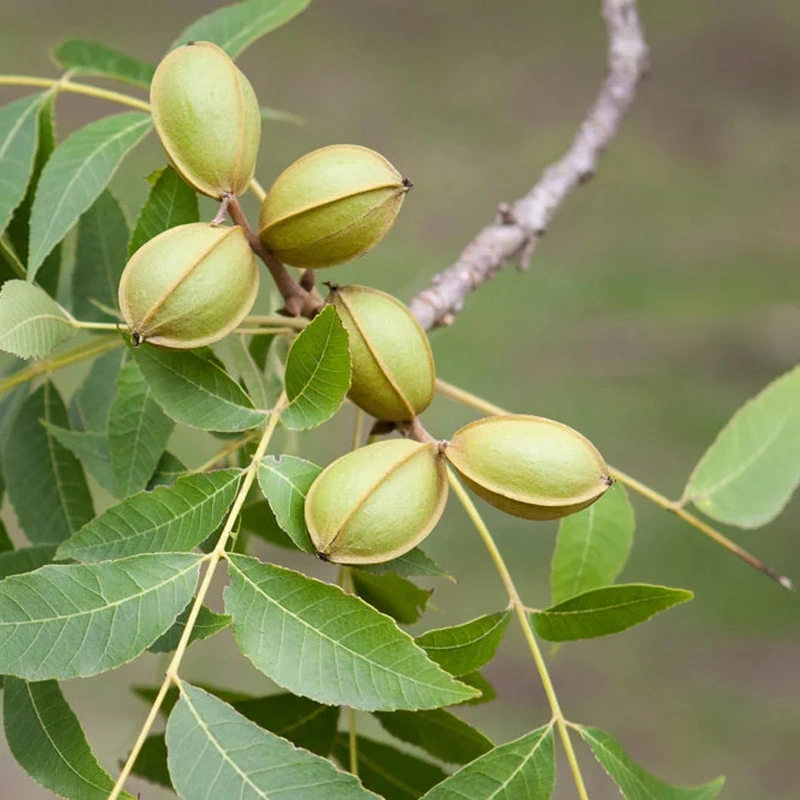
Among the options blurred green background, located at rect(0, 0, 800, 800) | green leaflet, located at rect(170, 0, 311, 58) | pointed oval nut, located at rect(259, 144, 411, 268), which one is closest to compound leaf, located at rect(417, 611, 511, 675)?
pointed oval nut, located at rect(259, 144, 411, 268)

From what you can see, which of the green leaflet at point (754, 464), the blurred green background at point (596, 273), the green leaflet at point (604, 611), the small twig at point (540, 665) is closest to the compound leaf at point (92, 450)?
the small twig at point (540, 665)

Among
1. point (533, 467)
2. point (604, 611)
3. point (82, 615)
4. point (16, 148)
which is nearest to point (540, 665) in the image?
point (604, 611)

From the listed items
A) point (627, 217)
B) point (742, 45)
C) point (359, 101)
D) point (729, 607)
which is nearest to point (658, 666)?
point (729, 607)

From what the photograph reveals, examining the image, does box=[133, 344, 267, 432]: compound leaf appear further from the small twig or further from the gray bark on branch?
the gray bark on branch

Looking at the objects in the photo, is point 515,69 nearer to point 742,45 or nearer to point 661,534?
point 742,45

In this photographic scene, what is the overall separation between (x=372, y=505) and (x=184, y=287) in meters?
0.26

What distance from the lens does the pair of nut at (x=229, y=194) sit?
38.7 inches

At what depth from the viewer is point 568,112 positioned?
5500 millimetres

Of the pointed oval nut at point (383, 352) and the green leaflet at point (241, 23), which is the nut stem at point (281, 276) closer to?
the pointed oval nut at point (383, 352)

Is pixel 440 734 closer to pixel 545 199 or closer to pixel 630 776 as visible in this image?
pixel 630 776

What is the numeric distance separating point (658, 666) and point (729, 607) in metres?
0.33

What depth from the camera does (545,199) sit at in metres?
1.86

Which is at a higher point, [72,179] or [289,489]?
[72,179]

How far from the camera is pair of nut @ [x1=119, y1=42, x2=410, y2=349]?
983mm
